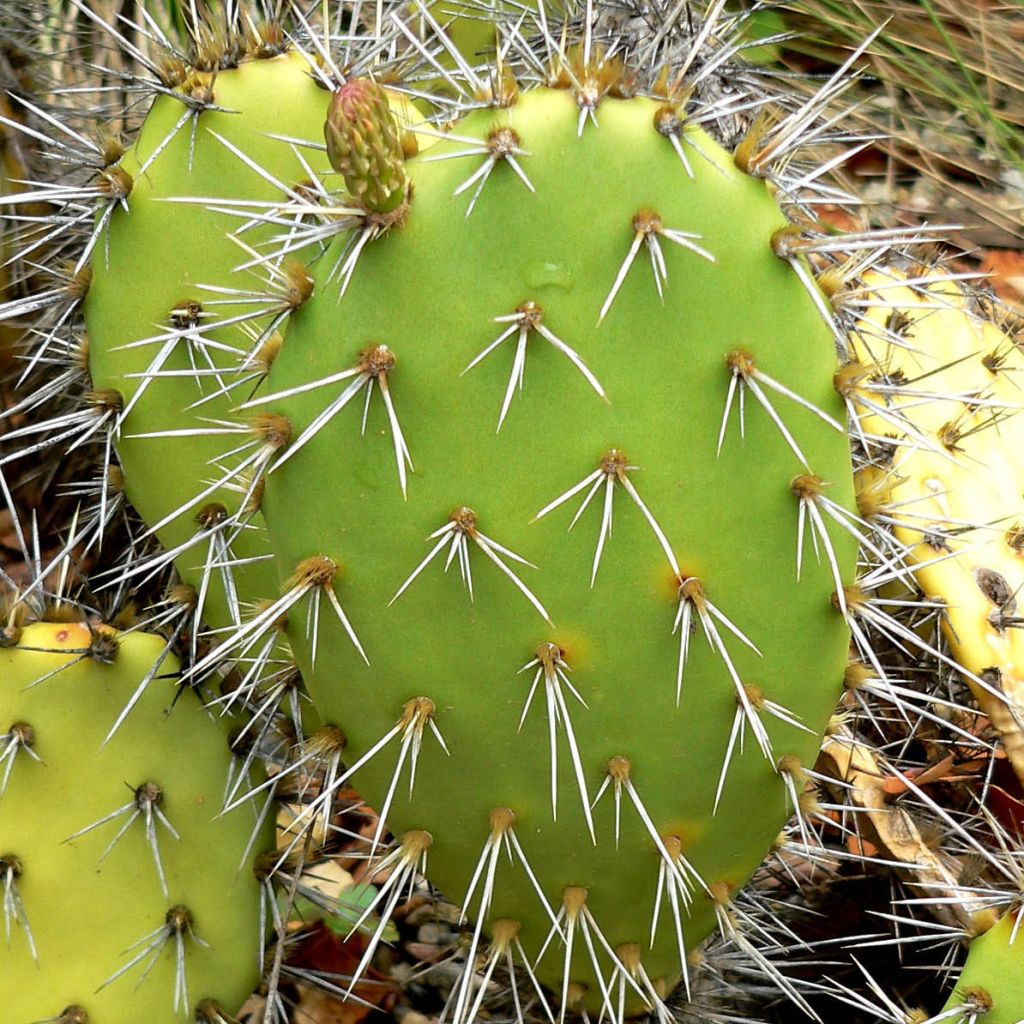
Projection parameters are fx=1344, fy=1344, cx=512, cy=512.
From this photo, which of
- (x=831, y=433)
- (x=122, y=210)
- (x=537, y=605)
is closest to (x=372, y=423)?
(x=537, y=605)

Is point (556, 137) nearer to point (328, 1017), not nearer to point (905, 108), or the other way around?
point (328, 1017)

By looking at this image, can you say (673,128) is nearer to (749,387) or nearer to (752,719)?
(749,387)

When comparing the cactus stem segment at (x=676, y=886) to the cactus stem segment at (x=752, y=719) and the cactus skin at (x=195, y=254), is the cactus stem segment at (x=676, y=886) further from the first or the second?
the cactus skin at (x=195, y=254)

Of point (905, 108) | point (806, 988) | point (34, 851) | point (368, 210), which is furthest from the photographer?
point (905, 108)

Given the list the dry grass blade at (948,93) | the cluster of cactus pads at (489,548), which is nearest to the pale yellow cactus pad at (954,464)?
the cluster of cactus pads at (489,548)

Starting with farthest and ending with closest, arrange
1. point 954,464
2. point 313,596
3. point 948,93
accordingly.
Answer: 1. point 948,93
2. point 954,464
3. point 313,596

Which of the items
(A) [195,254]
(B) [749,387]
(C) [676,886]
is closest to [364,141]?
(B) [749,387]
